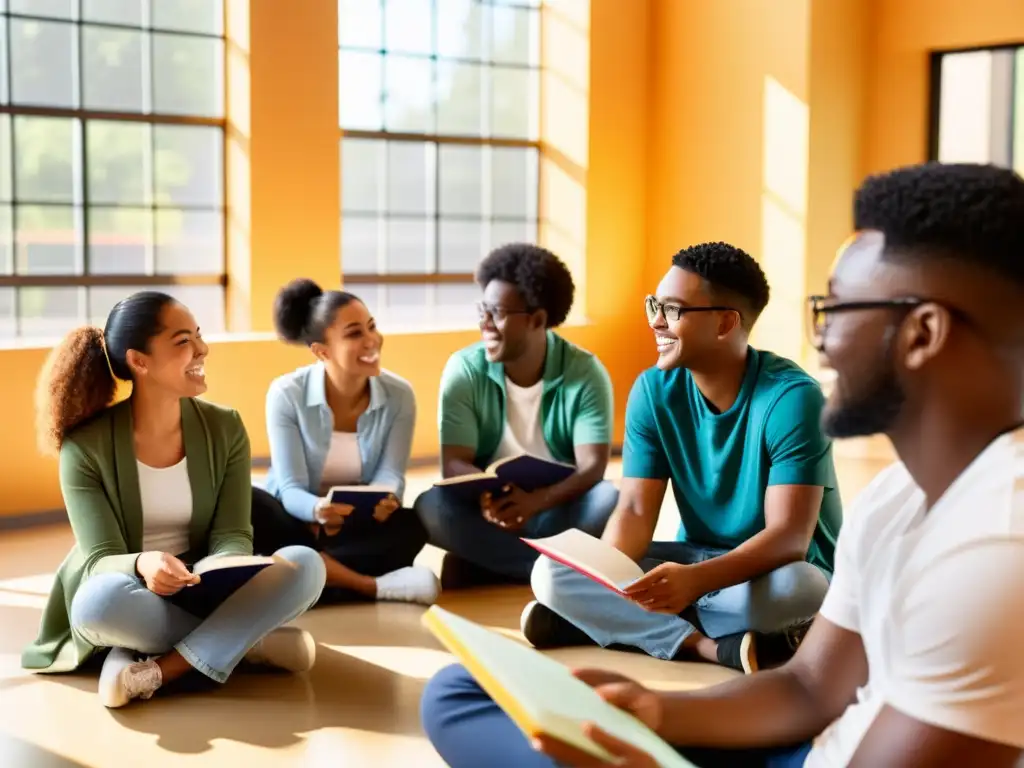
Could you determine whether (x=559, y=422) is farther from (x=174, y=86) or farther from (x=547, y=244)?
(x=547, y=244)

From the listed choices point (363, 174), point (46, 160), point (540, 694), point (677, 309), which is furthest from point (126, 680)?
point (363, 174)

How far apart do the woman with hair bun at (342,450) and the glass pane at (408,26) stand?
3.36 m

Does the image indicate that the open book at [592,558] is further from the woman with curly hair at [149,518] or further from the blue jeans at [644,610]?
the woman with curly hair at [149,518]

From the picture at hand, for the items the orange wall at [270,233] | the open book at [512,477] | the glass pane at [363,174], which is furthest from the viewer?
the glass pane at [363,174]

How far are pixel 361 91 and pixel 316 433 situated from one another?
11.4 feet

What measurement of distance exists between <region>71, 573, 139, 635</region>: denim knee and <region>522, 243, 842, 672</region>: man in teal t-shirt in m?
1.13

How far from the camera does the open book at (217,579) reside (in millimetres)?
3070

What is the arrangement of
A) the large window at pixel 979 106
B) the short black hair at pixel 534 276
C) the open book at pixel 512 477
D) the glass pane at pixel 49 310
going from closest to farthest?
1. the open book at pixel 512 477
2. the short black hair at pixel 534 276
3. the glass pane at pixel 49 310
4. the large window at pixel 979 106

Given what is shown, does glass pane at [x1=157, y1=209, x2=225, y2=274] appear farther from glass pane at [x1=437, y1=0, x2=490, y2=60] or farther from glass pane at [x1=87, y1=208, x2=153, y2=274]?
glass pane at [x1=437, y1=0, x2=490, y2=60]

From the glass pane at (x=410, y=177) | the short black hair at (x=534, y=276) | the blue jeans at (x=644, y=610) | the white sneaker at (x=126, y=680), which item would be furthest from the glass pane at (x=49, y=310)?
the blue jeans at (x=644, y=610)

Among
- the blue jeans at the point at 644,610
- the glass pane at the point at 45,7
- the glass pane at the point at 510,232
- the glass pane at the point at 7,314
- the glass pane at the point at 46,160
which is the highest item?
the glass pane at the point at 45,7

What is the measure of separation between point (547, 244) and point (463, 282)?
66cm

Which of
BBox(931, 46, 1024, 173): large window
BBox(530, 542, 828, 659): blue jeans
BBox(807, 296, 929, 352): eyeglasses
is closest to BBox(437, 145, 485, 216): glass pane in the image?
BBox(931, 46, 1024, 173): large window

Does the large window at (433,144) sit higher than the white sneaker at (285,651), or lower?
higher
